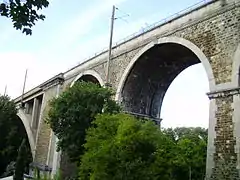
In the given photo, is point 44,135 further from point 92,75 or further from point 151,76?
point 151,76

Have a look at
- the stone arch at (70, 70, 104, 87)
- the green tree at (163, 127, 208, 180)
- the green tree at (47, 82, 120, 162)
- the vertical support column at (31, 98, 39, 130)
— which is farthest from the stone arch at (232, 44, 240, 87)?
the vertical support column at (31, 98, 39, 130)

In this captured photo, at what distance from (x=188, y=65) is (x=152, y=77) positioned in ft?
6.23

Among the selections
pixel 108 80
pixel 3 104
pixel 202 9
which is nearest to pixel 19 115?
pixel 3 104

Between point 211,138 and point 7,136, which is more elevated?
point 7,136

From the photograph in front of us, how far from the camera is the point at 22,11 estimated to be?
5.34m

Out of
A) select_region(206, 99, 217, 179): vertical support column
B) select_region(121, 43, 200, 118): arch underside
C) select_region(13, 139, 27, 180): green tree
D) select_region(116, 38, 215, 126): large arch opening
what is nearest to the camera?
select_region(206, 99, 217, 179): vertical support column

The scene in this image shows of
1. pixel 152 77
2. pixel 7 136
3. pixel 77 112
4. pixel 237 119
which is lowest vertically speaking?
pixel 237 119

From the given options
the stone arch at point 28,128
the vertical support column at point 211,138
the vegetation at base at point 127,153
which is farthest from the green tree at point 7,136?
the vertical support column at point 211,138

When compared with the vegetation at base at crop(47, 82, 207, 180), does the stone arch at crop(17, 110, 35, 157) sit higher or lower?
higher

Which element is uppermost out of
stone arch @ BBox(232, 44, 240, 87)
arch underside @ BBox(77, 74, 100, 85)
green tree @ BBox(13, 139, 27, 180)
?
arch underside @ BBox(77, 74, 100, 85)

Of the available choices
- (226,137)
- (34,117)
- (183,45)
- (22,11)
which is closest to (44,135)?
(34,117)

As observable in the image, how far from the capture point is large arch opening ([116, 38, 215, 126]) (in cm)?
1881

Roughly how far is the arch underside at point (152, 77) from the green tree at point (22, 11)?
13.3 metres

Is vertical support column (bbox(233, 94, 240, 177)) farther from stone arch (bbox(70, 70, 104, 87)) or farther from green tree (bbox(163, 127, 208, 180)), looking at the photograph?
stone arch (bbox(70, 70, 104, 87))
